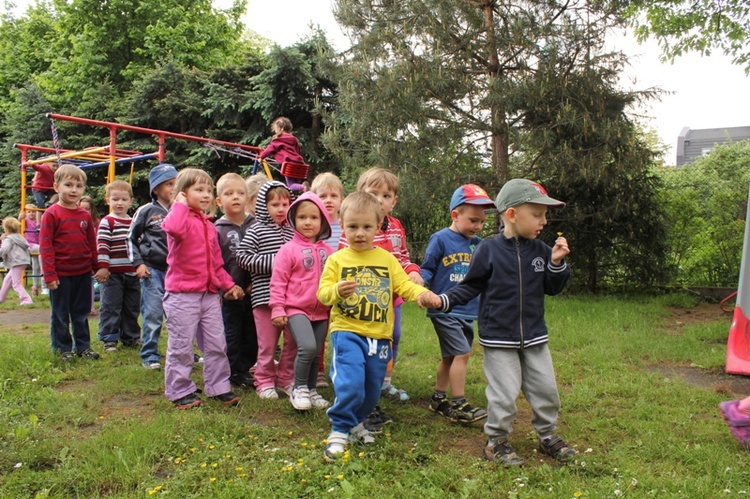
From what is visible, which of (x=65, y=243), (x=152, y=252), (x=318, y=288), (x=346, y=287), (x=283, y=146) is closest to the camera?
(x=346, y=287)

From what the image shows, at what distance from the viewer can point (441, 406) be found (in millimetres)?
4367

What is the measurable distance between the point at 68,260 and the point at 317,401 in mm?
3019

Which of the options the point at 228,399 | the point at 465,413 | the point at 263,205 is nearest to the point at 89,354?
the point at 228,399

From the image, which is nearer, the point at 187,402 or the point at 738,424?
the point at 738,424

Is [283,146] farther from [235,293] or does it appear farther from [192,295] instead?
[192,295]

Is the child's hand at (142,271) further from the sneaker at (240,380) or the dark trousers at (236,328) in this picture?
the sneaker at (240,380)

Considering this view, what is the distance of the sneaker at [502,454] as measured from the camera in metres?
3.35

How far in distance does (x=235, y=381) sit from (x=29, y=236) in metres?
11.2

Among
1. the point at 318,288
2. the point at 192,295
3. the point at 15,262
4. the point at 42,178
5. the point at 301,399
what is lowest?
the point at 301,399

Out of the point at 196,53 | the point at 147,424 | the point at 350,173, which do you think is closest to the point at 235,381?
the point at 147,424

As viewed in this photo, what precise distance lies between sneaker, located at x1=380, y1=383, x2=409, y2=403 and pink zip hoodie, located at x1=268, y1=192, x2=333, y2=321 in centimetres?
86

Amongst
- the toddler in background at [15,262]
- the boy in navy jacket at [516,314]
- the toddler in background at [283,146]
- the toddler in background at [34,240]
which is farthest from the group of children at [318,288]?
the toddler in background at [34,240]

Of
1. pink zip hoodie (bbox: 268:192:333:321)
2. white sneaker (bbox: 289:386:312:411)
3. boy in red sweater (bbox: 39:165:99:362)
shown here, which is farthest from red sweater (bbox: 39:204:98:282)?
white sneaker (bbox: 289:386:312:411)

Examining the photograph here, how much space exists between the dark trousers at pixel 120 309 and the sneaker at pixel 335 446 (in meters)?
3.91
